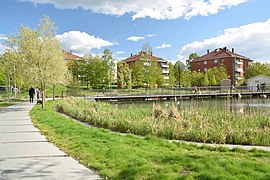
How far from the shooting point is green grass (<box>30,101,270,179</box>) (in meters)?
4.53

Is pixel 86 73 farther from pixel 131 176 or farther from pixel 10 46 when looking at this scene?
pixel 131 176

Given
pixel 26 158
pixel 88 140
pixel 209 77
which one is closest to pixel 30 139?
pixel 88 140

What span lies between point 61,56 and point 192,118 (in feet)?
43.6

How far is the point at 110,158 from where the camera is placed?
5.79 m

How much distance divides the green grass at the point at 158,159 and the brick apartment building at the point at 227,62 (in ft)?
280

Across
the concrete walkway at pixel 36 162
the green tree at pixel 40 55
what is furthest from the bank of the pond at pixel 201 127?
the green tree at pixel 40 55

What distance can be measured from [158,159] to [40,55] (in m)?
16.0

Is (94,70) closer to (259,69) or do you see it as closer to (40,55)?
(40,55)

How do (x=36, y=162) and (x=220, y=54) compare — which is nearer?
(x=36, y=162)

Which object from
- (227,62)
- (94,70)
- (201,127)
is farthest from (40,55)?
(227,62)

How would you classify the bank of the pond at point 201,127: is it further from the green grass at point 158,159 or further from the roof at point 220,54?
the roof at point 220,54

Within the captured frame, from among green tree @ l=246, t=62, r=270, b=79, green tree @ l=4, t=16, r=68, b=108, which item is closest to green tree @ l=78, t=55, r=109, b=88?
green tree @ l=4, t=16, r=68, b=108

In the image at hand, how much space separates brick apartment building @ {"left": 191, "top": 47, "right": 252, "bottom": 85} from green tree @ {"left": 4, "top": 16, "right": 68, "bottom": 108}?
76.6m

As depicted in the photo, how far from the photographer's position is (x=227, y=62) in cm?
8950
